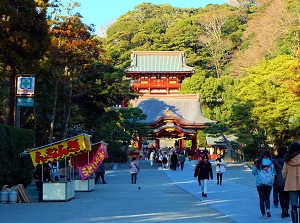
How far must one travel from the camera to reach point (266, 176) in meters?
11.4

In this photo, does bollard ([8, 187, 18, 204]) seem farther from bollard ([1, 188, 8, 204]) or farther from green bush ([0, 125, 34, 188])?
green bush ([0, 125, 34, 188])

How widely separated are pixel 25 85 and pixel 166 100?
150ft

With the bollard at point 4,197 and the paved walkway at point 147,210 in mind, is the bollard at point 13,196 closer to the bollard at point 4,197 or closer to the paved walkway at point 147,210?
the bollard at point 4,197

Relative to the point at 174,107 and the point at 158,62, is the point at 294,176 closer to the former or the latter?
the point at 174,107

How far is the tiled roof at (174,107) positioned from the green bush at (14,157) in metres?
36.5

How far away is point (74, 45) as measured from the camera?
28172 mm

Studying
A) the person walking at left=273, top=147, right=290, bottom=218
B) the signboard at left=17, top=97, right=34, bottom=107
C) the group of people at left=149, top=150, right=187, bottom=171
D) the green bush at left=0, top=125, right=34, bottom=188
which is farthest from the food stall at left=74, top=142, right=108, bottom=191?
the group of people at left=149, top=150, right=187, bottom=171

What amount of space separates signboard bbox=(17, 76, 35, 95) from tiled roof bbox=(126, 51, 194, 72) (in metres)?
53.3

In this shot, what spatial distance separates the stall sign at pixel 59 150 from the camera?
1612cm

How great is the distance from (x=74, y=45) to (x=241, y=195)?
44.7 ft

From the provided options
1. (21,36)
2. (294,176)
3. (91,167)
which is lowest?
(91,167)

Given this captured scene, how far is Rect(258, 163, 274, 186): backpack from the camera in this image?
11.4 m

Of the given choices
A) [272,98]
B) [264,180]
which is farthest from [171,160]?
[264,180]

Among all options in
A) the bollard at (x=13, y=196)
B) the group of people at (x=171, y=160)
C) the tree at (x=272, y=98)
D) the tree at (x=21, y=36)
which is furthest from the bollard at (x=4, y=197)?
the tree at (x=272, y=98)
